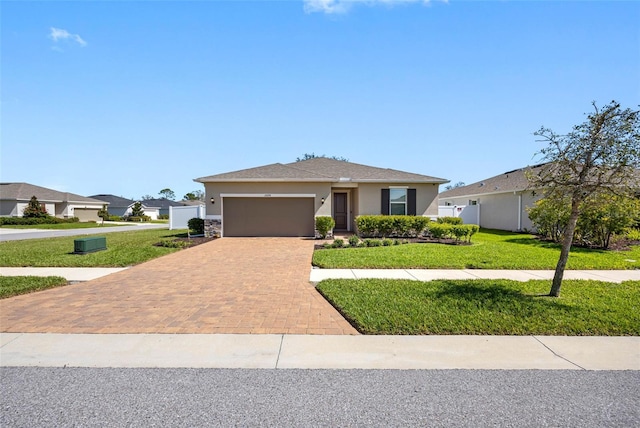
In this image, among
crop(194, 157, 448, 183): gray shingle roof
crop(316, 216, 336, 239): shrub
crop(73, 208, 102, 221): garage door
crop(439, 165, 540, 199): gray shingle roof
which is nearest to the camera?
crop(316, 216, 336, 239): shrub

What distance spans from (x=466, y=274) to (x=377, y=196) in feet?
31.8

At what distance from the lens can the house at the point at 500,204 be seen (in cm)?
1925

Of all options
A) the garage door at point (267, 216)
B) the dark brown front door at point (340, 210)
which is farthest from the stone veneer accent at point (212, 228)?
the dark brown front door at point (340, 210)

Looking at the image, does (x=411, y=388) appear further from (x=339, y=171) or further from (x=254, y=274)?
(x=339, y=171)

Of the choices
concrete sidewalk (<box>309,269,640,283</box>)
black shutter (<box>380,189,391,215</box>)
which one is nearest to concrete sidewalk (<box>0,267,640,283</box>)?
concrete sidewalk (<box>309,269,640,283</box>)

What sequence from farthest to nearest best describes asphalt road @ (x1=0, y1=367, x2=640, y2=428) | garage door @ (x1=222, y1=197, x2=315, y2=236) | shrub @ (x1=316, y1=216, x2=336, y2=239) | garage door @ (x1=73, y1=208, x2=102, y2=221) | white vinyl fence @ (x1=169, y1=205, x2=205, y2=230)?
garage door @ (x1=73, y1=208, x2=102, y2=221) → white vinyl fence @ (x1=169, y1=205, x2=205, y2=230) → garage door @ (x1=222, y1=197, x2=315, y2=236) → shrub @ (x1=316, y1=216, x2=336, y2=239) → asphalt road @ (x1=0, y1=367, x2=640, y2=428)

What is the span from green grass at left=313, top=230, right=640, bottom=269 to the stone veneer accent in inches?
288

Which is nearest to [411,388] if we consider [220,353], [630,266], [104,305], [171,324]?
[220,353]

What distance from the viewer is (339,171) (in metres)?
19.3

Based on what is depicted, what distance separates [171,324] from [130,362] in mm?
1196

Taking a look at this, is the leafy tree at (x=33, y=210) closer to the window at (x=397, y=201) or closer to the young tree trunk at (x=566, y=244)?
the window at (x=397, y=201)

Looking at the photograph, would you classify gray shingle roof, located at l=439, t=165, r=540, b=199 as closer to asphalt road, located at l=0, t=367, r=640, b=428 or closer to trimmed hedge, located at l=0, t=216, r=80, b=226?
asphalt road, located at l=0, t=367, r=640, b=428

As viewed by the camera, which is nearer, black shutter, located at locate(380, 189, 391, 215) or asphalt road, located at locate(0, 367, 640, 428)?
asphalt road, located at locate(0, 367, 640, 428)

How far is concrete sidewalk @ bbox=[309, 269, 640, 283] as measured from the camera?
25.8ft
